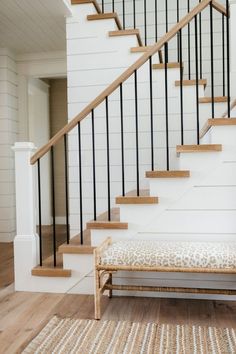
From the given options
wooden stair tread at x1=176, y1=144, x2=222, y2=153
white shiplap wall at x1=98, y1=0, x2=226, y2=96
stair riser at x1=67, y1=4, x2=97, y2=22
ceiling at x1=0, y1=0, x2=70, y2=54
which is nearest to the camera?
wooden stair tread at x1=176, y1=144, x2=222, y2=153

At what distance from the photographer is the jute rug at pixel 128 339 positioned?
1.87 metres

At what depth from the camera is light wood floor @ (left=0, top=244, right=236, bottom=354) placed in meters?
2.15

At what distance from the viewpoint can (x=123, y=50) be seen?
383cm

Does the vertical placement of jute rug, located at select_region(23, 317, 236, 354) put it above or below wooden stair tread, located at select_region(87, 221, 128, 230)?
below

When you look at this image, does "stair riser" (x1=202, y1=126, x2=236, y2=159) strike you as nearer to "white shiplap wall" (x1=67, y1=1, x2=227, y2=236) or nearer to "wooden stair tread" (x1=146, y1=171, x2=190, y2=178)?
"wooden stair tread" (x1=146, y1=171, x2=190, y2=178)

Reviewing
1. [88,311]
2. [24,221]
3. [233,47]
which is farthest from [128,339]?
[233,47]

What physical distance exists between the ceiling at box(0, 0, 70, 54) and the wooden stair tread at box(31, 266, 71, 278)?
8.74ft

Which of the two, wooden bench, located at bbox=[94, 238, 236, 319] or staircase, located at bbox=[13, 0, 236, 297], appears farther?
staircase, located at bbox=[13, 0, 236, 297]

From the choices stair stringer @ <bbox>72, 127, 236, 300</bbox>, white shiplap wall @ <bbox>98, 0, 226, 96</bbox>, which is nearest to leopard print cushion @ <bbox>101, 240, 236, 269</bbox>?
stair stringer @ <bbox>72, 127, 236, 300</bbox>

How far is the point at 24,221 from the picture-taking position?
9.21ft

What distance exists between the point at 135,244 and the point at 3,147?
3.11m

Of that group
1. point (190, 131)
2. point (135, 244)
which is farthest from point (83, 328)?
point (190, 131)

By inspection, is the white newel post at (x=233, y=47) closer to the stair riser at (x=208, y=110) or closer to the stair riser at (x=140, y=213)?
the stair riser at (x=208, y=110)

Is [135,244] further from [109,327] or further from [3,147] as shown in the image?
[3,147]
